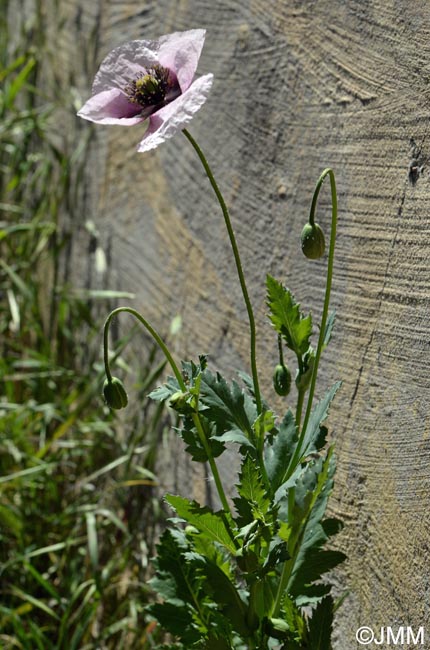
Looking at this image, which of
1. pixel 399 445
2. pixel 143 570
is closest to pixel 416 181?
pixel 399 445

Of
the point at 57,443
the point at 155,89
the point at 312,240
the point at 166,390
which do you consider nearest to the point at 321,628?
the point at 166,390

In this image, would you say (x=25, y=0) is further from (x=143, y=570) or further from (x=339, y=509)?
(x=339, y=509)

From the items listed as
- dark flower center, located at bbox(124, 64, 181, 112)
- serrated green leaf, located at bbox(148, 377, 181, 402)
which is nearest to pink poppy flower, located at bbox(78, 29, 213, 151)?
dark flower center, located at bbox(124, 64, 181, 112)

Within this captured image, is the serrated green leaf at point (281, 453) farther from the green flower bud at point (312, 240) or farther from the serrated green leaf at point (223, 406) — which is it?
the green flower bud at point (312, 240)

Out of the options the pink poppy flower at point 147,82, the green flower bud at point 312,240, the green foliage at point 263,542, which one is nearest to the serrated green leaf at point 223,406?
the green foliage at point 263,542

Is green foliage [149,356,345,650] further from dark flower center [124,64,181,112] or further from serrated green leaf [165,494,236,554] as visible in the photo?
dark flower center [124,64,181,112]

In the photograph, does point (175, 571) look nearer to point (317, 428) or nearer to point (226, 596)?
point (226, 596)
